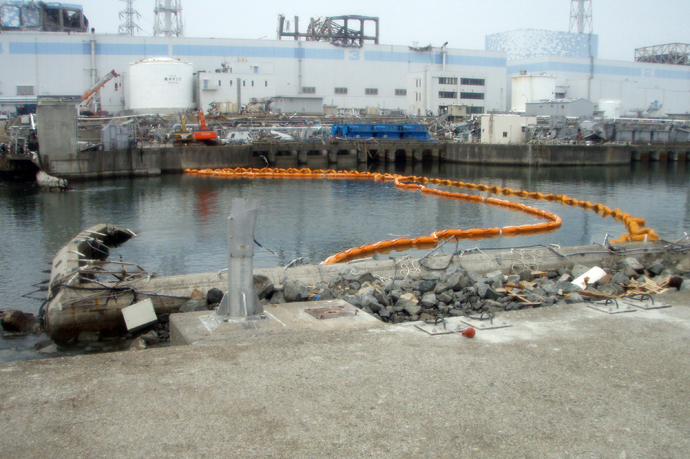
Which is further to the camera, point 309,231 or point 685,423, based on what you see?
point 309,231

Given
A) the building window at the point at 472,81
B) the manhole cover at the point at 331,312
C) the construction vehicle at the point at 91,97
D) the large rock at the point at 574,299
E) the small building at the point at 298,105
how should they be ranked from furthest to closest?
1. the building window at the point at 472,81
2. the small building at the point at 298,105
3. the construction vehicle at the point at 91,97
4. the large rock at the point at 574,299
5. the manhole cover at the point at 331,312

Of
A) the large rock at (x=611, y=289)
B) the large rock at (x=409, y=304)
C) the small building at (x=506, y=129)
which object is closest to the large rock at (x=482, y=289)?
the large rock at (x=409, y=304)

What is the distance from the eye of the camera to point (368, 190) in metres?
29.3

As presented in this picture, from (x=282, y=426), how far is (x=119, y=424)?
3.49ft

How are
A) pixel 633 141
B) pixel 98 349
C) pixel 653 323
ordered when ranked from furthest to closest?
1. pixel 633 141
2. pixel 98 349
3. pixel 653 323

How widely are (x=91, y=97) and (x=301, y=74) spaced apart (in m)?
20.2

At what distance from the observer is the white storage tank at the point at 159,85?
53.2 metres

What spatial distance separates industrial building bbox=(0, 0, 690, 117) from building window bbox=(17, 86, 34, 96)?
0.29ft

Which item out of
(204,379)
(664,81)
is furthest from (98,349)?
(664,81)

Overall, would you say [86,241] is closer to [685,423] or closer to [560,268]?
[560,268]

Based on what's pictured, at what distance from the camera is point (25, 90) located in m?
53.8

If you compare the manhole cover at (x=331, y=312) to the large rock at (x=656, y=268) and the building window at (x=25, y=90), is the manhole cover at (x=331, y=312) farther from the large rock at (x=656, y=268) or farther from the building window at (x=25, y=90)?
the building window at (x=25, y=90)

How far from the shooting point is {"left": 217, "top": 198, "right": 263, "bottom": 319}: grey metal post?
227 inches

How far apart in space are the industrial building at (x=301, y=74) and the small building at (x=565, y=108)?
516 centimetres
